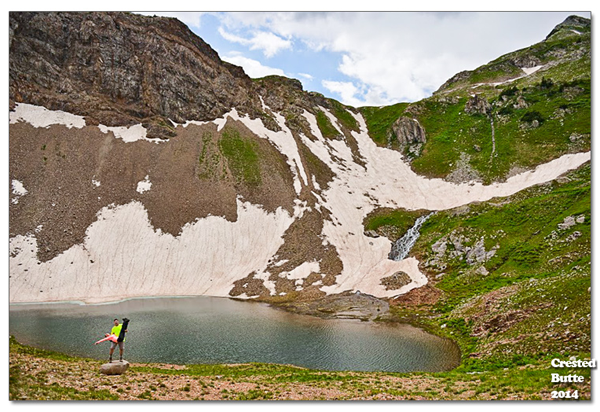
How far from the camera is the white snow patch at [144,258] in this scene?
180ft

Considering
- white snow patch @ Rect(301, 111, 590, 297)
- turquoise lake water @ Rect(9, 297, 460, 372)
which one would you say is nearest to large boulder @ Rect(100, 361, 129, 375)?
turquoise lake water @ Rect(9, 297, 460, 372)

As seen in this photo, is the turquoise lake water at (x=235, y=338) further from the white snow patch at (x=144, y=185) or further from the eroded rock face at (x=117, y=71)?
the eroded rock face at (x=117, y=71)

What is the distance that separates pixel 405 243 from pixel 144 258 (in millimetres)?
47069

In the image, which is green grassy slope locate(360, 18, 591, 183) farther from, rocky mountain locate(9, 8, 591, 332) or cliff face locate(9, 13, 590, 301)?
cliff face locate(9, 13, 590, 301)

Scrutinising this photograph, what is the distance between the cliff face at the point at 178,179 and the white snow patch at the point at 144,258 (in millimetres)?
248

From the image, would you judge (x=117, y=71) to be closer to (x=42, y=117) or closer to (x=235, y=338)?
(x=42, y=117)

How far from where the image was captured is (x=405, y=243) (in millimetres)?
64688

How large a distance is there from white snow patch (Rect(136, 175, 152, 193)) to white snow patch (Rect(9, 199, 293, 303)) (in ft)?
12.4

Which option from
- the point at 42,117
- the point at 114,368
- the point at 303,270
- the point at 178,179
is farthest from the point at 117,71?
the point at 114,368

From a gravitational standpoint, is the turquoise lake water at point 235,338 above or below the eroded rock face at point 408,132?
below

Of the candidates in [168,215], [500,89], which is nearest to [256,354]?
[168,215]

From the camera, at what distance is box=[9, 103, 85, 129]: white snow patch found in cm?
7381

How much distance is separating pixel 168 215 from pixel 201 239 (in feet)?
28.4

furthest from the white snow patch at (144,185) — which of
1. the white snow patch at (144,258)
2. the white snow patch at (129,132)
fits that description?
the white snow patch at (129,132)
